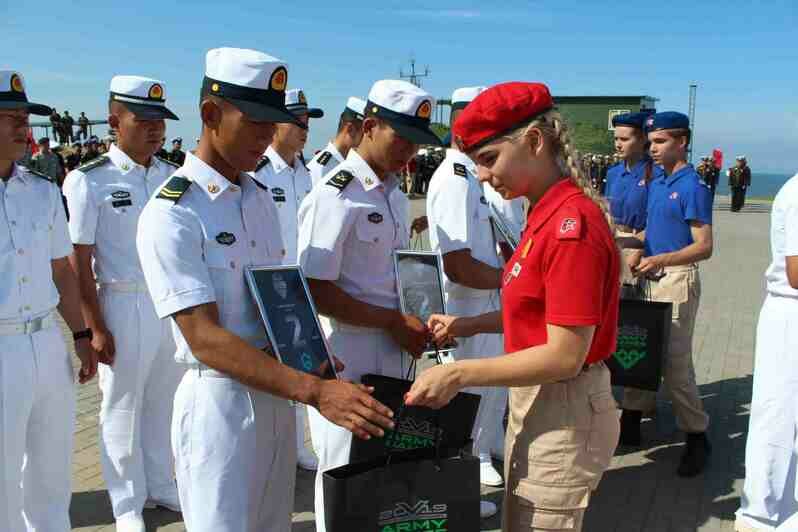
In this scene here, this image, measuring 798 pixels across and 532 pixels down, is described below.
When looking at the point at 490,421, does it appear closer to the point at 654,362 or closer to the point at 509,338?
the point at 654,362

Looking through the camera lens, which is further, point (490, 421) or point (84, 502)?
point (490, 421)

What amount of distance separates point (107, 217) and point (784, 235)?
3.39 meters

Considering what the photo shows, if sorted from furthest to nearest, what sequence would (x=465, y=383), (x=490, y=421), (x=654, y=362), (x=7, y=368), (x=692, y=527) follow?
1. (x=490, y=421)
2. (x=654, y=362)
3. (x=692, y=527)
4. (x=7, y=368)
5. (x=465, y=383)

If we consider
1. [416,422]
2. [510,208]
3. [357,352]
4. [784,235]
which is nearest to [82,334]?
[357,352]

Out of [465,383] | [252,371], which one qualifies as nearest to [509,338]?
[465,383]

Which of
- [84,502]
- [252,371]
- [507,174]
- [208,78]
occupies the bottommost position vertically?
[84,502]

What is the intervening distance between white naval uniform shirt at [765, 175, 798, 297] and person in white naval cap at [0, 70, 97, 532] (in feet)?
10.6

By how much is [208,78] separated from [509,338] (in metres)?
1.22

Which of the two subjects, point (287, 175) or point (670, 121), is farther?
point (287, 175)

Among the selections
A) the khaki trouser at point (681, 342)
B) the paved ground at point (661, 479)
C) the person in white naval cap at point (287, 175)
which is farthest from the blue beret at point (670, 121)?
the person in white naval cap at point (287, 175)

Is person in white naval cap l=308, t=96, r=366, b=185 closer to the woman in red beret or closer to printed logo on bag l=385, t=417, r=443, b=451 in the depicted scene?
printed logo on bag l=385, t=417, r=443, b=451

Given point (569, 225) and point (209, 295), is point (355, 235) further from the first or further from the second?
point (569, 225)

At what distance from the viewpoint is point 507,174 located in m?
1.98

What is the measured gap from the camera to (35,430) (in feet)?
9.88
